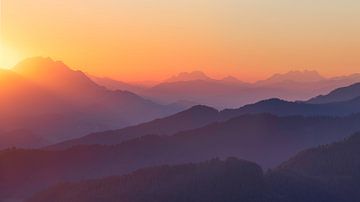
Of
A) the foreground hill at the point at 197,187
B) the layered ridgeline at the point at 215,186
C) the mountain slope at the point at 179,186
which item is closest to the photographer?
the mountain slope at the point at 179,186

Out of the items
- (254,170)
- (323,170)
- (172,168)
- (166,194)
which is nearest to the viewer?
(166,194)

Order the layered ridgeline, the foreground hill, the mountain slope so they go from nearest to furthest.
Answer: the mountain slope
the foreground hill
the layered ridgeline

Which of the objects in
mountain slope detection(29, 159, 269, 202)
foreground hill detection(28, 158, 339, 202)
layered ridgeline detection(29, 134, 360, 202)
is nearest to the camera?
mountain slope detection(29, 159, 269, 202)

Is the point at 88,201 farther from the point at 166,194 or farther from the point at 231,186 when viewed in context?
the point at 231,186

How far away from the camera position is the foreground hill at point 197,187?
14475cm

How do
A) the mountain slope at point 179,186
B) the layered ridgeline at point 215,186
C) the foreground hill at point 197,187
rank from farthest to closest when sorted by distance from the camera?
the layered ridgeline at point 215,186 < the foreground hill at point 197,187 < the mountain slope at point 179,186

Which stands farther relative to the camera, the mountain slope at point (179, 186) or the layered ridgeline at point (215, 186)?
the layered ridgeline at point (215, 186)

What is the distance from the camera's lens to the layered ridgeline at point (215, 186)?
145 metres

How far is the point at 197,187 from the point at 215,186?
458cm

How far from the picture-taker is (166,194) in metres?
144

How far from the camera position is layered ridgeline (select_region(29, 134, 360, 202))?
477ft

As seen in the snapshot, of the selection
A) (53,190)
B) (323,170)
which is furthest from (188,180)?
(323,170)

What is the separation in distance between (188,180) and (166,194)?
10353 millimetres

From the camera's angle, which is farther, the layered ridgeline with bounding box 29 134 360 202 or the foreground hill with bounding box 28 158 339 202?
the layered ridgeline with bounding box 29 134 360 202
